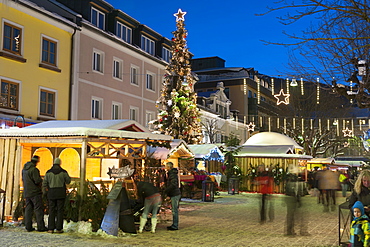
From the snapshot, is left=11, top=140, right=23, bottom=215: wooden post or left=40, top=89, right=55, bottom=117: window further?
left=40, top=89, right=55, bottom=117: window

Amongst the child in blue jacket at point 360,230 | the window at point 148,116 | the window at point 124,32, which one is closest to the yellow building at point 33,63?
the window at point 124,32

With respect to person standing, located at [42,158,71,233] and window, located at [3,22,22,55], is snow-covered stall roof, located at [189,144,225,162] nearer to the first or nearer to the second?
window, located at [3,22,22,55]

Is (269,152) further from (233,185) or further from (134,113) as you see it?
(134,113)

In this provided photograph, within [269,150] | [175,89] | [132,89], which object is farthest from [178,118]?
[269,150]

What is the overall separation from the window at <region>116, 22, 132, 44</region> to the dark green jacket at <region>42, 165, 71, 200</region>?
62.6ft

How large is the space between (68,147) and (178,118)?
12.1 meters

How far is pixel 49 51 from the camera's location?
23.8 meters

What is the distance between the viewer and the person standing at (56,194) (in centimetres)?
1135

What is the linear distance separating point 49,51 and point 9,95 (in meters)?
3.84

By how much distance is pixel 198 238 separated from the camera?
35.8 ft

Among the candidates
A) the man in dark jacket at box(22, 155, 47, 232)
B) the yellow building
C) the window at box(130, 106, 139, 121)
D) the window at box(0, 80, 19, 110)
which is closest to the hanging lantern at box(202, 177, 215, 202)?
the yellow building

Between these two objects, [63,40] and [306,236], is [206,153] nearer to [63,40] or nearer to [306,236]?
[63,40]

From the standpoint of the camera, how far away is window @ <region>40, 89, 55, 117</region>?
76.2ft

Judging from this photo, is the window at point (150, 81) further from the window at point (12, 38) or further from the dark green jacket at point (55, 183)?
the dark green jacket at point (55, 183)
